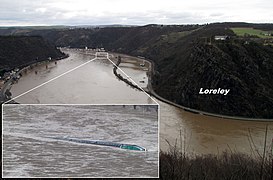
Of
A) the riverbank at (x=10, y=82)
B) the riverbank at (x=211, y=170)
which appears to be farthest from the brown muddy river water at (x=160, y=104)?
the riverbank at (x=211, y=170)

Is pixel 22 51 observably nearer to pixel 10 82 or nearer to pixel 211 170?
pixel 10 82

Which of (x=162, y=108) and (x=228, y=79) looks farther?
(x=228, y=79)

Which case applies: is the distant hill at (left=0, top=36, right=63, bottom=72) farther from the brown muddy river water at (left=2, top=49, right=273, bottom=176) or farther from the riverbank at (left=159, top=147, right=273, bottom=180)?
the riverbank at (left=159, top=147, right=273, bottom=180)

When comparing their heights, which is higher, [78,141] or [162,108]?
[78,141]

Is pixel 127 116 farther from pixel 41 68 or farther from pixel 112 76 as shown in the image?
pixel 41 68

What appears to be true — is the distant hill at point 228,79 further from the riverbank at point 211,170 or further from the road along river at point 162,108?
the riverbank at point 211,170

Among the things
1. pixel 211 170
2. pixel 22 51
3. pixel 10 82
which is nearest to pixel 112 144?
pixel 211 170
